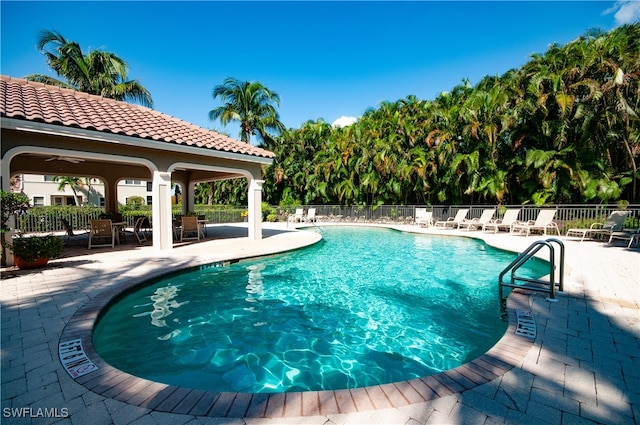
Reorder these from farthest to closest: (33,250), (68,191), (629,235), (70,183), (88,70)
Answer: (68,191)
(70,183)
(88,70)
(629,235)
(33,250)

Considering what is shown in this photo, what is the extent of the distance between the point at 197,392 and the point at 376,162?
21103 millimetres

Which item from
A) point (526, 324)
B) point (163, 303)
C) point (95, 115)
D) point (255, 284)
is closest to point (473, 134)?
point (526, 324)

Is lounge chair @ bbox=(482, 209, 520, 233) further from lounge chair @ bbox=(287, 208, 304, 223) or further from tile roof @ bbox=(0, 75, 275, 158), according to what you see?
lounge chair @ bbox=(287, 208, 304, 223)

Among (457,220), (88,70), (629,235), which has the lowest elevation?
(629,235)

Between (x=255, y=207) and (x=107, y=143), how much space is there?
5657 millimetres

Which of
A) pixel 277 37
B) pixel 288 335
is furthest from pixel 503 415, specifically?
pixel 277 37

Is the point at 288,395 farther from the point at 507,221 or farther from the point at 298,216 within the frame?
the point at 298,216

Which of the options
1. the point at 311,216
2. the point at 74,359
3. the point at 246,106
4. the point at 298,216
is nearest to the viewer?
the point at 74,359

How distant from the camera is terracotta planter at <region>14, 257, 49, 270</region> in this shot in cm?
702

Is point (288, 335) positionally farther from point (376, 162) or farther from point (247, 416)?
point (376, 162)

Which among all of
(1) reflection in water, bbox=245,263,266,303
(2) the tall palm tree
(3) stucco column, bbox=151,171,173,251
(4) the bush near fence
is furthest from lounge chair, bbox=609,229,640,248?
(2) the tall palm tree

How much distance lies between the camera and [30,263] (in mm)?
7082

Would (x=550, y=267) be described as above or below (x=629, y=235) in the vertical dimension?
above

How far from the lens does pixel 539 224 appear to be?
13758 millimetres
